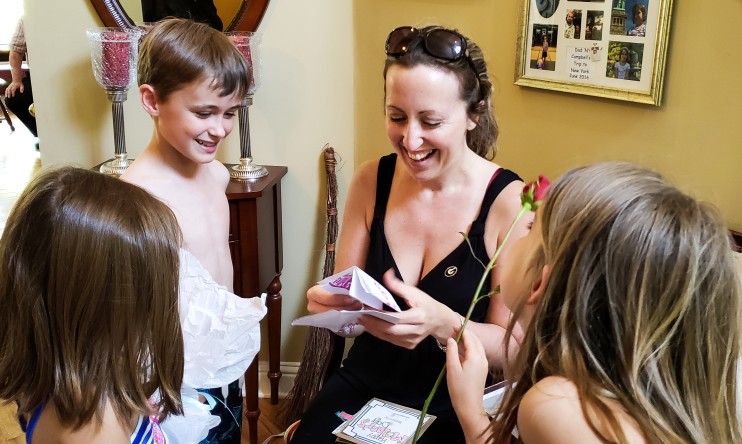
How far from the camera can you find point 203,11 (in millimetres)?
2299

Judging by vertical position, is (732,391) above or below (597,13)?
below

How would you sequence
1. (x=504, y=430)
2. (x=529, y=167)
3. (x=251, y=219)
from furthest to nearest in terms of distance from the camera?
(x=251, y=219) → (x=529, y=167) → (x=504, y=430)

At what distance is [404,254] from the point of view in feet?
5.43

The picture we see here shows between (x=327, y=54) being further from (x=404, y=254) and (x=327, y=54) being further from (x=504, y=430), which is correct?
(x=504, y=430)

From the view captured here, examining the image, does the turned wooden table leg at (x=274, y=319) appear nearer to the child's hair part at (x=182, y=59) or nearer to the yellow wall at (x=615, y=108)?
the yellow wall at (x=615, y=108)

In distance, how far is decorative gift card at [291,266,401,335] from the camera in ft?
4.15

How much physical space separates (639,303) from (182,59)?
42.8 inches

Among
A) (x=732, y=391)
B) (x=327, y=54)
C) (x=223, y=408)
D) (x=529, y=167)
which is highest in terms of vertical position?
(x=327, y=54)

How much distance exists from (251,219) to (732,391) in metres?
1.46

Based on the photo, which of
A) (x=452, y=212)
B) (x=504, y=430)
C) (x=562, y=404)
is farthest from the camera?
(x=452, y=212)

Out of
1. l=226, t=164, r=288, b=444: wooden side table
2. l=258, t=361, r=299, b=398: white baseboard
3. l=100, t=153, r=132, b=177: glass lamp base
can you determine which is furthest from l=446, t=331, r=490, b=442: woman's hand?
l=258, t=361, r=299, b=398: white baseboard

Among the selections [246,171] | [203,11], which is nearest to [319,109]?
[246,171]

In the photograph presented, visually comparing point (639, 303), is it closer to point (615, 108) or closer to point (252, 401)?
point (615, 108)

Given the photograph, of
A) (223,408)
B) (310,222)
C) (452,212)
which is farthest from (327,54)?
(223,408)
